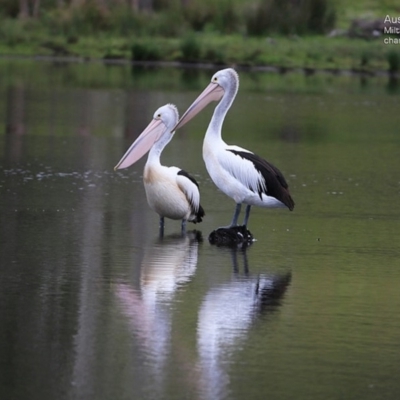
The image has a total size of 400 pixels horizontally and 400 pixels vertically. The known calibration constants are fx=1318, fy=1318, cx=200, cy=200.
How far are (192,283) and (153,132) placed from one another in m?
2.77

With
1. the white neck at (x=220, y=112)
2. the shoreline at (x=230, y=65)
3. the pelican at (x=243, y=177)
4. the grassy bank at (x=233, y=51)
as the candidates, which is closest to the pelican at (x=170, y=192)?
the pelican at (x=243, y=177)

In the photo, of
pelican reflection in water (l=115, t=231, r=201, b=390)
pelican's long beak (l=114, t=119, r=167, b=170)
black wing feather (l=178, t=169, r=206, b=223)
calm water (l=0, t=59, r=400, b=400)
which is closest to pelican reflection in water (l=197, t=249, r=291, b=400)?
calm water (l=0, t=59, r=400, b=400)

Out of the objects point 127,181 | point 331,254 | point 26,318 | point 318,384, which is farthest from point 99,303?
point 127,181

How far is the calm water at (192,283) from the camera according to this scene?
18.8ft

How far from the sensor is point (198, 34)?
38500 mm

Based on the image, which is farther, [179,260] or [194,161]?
[194,161]

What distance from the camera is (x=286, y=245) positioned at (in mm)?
9125

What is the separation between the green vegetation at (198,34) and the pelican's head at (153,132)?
73.9ft

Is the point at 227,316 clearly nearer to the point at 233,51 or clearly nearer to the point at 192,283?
the point at 192,283

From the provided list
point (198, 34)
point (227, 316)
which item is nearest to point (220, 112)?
point (227, 316)

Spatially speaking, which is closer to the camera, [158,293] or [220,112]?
[158,293]

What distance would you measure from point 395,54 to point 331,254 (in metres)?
24.0

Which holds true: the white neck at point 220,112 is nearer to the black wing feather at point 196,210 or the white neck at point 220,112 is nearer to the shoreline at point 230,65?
the black wing feather at point 196,210

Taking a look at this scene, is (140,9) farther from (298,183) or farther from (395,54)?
(298,183)
